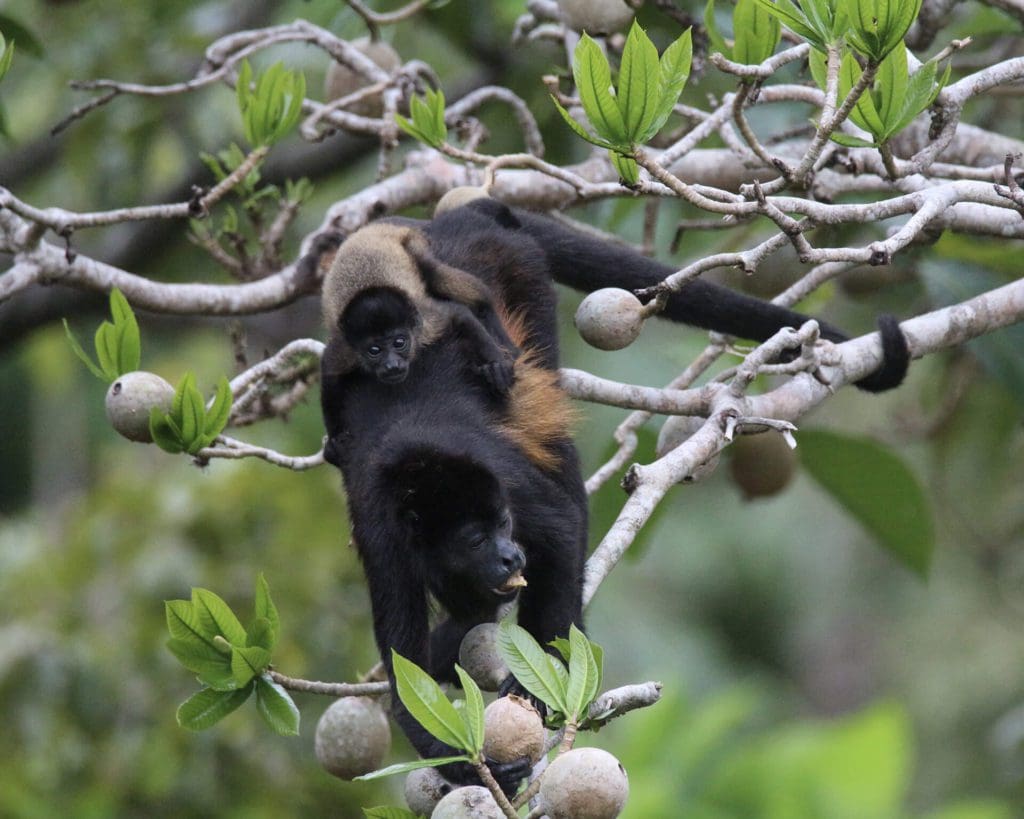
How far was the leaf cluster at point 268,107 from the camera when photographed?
11.6 ft

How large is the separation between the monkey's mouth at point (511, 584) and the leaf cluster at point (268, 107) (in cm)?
146

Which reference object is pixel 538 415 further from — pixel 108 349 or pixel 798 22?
pixel 798 22

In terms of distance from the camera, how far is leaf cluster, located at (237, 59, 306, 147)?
3.54 metres

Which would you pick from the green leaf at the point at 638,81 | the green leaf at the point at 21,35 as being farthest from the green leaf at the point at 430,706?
the green leaf at the point at 21,35

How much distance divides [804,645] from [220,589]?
13818mm

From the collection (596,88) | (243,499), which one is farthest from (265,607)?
(243,499)

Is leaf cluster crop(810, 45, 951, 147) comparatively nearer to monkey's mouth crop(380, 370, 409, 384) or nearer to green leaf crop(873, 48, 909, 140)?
green leaf crop(873, 48, 909, 140)

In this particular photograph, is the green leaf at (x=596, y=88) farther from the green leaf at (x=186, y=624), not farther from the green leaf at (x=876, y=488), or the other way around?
the green leaf at (x=876, y=488)

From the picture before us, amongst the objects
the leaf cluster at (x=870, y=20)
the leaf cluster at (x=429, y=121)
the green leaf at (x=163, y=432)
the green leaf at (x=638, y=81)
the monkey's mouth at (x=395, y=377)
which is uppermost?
the leaf cluster at (x=870, y=20)

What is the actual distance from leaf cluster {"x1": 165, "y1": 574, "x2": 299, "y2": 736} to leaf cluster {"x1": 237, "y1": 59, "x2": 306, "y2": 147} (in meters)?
1.52

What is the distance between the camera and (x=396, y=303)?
11.7 feet

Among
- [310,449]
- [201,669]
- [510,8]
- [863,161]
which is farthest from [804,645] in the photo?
[201,669]

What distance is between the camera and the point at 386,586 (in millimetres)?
2924

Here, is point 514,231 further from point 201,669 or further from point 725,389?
point 201,669
